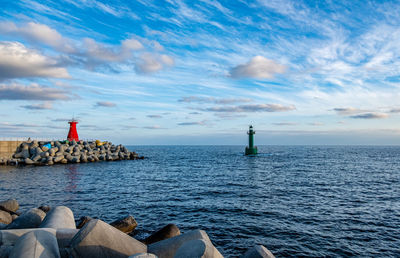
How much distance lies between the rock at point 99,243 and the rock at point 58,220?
2.69 meters

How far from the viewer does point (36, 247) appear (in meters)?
5.36

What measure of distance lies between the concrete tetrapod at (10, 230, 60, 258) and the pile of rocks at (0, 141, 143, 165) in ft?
132

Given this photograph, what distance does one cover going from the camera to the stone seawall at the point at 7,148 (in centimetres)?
4072

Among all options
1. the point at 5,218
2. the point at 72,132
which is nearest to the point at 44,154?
the point at 72,132

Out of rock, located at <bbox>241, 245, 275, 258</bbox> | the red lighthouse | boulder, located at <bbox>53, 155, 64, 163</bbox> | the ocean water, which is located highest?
the red lighthouse

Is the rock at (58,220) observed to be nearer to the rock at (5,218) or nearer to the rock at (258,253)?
the rock at (5,218)

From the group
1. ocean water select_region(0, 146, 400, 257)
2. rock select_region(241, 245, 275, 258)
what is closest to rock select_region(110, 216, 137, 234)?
ocean water select_region(0, 146, 400, 257)

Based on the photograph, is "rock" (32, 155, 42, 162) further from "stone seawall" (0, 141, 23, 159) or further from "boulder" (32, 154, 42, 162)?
"stone seawall" (0, 141, 23, 159)

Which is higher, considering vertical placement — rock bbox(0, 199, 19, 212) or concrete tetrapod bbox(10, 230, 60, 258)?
concrete tetrapod bbox(10, 230, 60, 258)

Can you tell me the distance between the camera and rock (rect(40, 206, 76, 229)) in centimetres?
803

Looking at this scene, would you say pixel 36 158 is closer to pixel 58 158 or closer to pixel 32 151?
pixel 58 158

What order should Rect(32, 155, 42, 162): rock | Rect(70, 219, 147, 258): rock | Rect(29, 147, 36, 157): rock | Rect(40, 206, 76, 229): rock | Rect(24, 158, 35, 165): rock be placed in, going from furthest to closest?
Rect(29, 147, 36, 157): rock < Rect(32, 155, 42, 162): rock < Rect(24, 158, 35, 165): rock < Rect(40, 206, 76, 229): rock < Rect(70, 219, 147, 258): rock

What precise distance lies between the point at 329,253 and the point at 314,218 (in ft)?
13.7

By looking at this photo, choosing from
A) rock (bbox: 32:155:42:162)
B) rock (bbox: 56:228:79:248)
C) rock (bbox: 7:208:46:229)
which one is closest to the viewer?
rock (bbox: 56:228:79:248)
